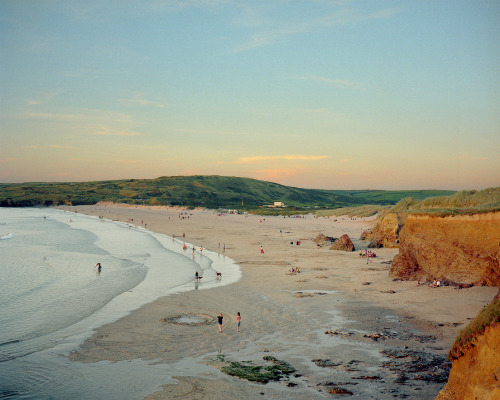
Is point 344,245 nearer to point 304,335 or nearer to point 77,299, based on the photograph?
point 304,335

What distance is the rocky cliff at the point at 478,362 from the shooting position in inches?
305

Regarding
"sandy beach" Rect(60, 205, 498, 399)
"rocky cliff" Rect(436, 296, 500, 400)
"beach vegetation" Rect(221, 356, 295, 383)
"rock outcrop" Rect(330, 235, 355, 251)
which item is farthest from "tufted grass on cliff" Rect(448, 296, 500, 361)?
"rock outcrop" Rect(330, 235, 355, 251)

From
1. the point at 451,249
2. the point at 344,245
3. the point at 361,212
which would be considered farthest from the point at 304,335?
the point at 361,212

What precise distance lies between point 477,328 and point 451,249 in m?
18.2

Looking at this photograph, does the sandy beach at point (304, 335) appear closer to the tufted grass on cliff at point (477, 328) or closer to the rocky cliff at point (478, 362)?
the rocky cliff at point (478, 362)

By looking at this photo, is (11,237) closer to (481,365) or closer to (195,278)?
(195,278)

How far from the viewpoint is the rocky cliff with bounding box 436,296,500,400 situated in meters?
7.75

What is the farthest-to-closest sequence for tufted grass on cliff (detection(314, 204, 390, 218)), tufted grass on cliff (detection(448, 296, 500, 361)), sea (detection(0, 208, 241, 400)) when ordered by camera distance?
tufted grass on cliff (detection(314, 204, 390, 218)) → sea (detection(0, 208, 241, 400)) → tufted grass on cliff (detection(448, 296, 500, 361))

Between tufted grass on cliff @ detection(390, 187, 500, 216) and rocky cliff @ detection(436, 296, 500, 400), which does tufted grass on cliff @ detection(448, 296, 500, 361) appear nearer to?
rocky cliff @ detection(436, 296, 500, 400)

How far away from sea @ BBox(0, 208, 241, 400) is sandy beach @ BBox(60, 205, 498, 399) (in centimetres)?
102

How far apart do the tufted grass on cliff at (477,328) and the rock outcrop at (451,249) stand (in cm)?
1608

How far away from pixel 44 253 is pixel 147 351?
3553 cm

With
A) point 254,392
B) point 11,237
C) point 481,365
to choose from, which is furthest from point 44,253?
point 481,365

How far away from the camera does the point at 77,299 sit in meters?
25.6
